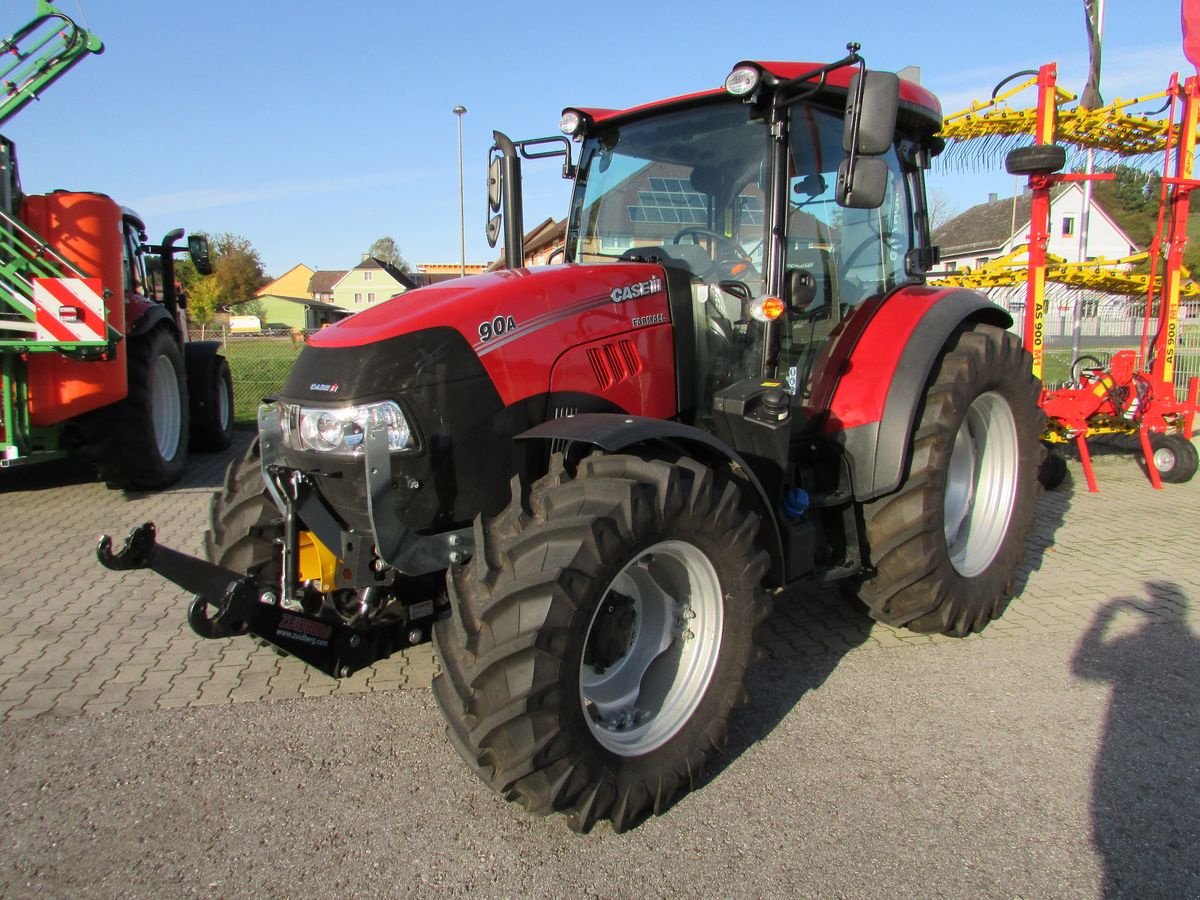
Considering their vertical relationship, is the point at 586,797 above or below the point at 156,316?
below

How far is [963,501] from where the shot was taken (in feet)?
14.3

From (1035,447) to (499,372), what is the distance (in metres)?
3.02

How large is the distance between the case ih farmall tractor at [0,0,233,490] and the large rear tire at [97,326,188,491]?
0.01 m

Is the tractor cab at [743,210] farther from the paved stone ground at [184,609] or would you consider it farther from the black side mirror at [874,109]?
the paved stone ground at [184,609]

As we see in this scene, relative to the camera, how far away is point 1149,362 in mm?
7863

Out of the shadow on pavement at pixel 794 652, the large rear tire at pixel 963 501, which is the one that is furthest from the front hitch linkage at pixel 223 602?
the large rear tire at pixel 963 501

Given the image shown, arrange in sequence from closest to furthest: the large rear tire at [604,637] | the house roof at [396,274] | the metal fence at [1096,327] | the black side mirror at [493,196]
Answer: the large rear tire at [604,637] < the house roof at [396,274] < the black side mirror at [493,196] < the metal fence at [1096,327]

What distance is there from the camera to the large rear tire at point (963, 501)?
3582mm

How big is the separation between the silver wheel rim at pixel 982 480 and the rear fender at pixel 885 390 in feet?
2.23

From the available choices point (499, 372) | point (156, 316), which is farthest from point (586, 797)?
point (156, 316)

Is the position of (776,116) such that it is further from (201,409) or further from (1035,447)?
(201,409)

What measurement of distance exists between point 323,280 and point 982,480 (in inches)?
3393

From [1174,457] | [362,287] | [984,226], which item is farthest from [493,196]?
[362,287]

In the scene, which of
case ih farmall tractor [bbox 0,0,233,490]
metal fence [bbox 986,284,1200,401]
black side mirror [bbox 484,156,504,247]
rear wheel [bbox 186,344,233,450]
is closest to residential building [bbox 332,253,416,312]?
metal fence [bbox 986,284,1200,401]
